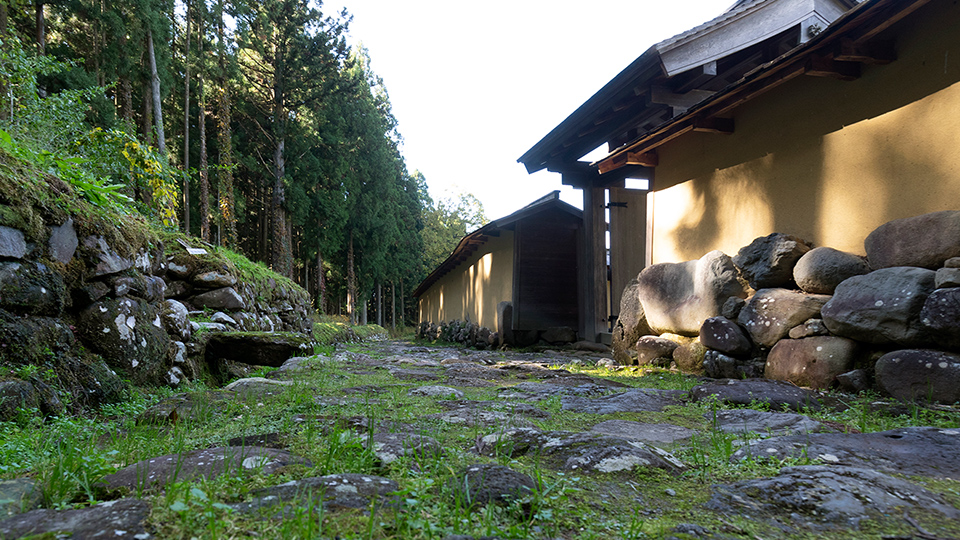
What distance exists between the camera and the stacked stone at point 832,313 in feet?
9.09

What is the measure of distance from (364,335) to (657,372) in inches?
631

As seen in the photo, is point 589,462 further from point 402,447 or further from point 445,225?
point 445,225

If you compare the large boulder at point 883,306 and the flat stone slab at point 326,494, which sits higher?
the large boulder at point 883,306

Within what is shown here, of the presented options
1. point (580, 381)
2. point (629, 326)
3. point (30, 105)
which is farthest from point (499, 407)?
point (30, 105)

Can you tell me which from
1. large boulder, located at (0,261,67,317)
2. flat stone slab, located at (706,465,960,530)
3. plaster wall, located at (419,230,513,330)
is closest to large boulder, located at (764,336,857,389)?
flat stone slab, located at (706,465,960,530)

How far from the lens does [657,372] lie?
5000 mm

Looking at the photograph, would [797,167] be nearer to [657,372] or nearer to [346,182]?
[657,372]

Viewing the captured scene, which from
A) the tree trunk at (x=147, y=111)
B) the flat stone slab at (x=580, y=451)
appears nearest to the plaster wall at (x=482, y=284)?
the flat stone slab at (x=580, y=451)

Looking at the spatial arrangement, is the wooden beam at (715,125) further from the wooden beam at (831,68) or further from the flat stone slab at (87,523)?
the flat stone slab at (87,523)

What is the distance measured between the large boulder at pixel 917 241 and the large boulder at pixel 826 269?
0.32ft

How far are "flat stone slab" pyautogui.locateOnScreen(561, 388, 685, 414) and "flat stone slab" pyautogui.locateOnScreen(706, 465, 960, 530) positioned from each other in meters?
1.50

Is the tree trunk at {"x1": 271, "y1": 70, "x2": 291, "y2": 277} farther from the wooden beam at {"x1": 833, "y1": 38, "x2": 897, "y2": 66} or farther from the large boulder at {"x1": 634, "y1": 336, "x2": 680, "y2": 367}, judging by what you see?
the wooden beam at {"x1": 833, "y1": 38, "x2": 897, "y2": 66}

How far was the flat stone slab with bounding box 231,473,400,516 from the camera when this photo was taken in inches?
47.6

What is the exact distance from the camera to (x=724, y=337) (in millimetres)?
4246
